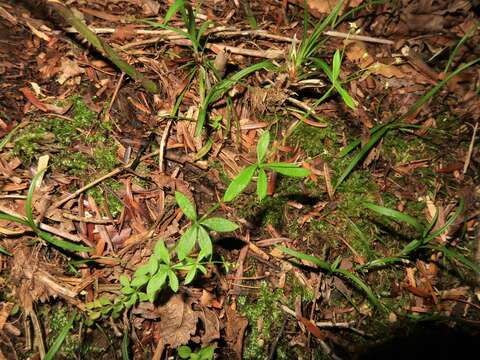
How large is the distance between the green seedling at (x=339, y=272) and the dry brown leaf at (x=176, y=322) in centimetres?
56

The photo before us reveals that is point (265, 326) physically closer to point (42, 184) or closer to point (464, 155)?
point (42, 184)

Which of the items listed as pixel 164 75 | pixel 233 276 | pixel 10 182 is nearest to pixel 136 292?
pixel 233 276

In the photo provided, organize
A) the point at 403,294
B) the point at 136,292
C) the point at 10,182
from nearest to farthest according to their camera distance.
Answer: the point at 136,292, the point at 10,182, the point at 403,294

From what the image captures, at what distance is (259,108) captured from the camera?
7.27ft

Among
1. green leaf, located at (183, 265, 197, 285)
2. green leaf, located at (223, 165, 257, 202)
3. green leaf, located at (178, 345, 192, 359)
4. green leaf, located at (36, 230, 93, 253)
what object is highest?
green leaf, located at (223, 165, 257, 202)

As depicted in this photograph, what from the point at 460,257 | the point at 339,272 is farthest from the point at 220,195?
the point at 460,257

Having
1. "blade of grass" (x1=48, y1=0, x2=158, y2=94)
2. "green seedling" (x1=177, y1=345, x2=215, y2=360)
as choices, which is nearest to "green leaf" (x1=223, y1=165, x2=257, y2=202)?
"green seedling" (x1=177, y1=345, x2=215, y2=360)

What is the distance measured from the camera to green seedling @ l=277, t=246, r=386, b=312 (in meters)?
1.78

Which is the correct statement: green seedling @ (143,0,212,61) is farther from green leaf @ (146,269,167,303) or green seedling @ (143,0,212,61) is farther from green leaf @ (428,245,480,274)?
green leaf @ (428,245,480,274)

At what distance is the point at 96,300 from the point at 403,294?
5.46ft

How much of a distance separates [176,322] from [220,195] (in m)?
0.70

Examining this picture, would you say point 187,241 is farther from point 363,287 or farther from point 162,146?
point 363,287

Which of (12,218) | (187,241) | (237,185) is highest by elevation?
(237,185)

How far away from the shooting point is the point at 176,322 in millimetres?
1685
